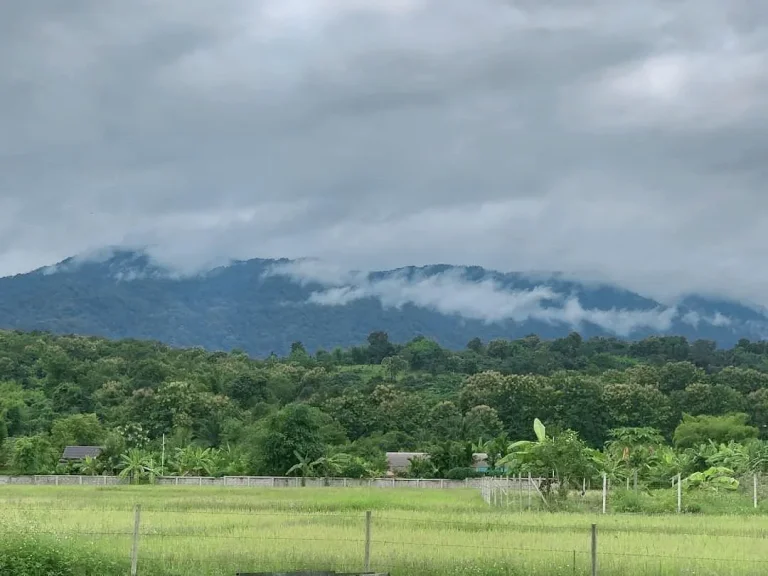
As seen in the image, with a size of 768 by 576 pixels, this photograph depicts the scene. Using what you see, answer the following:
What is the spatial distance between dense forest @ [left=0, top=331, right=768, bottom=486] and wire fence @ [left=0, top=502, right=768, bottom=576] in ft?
44.0

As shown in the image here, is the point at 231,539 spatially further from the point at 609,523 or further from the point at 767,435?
the point at 767,435

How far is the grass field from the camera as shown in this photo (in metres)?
18.0

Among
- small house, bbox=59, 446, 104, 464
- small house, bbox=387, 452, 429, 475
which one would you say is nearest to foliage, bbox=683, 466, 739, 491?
small house, bbox=387, 452, 429, 475

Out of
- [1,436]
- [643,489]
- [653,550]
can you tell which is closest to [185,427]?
[1,436]

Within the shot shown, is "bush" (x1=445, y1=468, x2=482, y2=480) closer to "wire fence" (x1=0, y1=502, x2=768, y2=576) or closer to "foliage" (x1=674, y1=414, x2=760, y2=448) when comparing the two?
"foliage" (x1=674, y1=414, x2=760, y2=448)

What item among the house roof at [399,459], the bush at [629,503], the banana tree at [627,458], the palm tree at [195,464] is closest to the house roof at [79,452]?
the palm tree at [195,464]

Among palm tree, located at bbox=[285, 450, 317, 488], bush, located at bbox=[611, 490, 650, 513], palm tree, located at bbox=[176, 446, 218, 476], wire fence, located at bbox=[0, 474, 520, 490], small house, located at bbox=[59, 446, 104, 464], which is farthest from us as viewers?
small house, located at bbox=[59, 446, 104, 464]

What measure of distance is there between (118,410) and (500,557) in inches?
3303

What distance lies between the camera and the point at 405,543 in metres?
22.0

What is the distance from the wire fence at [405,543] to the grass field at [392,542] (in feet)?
0.10

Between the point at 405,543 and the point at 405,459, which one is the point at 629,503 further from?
the point at 405,459

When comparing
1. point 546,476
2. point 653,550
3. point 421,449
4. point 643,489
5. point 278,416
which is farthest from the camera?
point 421,449

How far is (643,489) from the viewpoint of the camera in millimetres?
47094

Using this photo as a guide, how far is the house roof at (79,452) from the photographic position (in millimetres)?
77425
